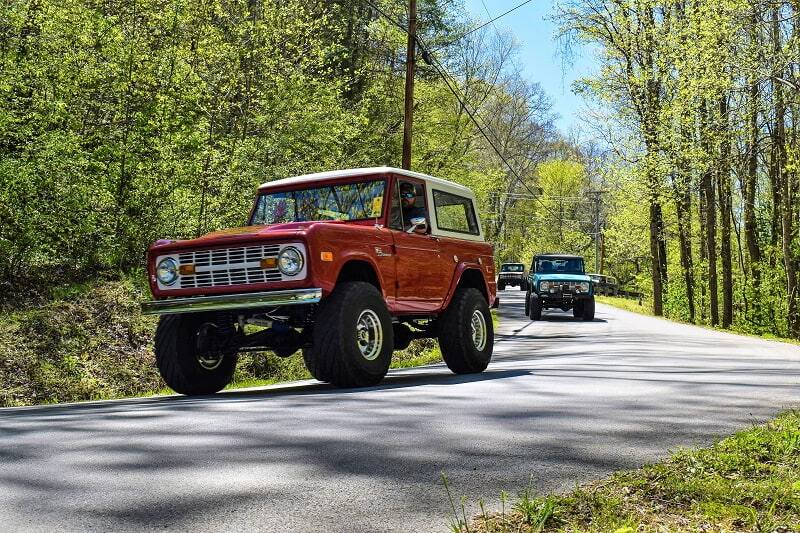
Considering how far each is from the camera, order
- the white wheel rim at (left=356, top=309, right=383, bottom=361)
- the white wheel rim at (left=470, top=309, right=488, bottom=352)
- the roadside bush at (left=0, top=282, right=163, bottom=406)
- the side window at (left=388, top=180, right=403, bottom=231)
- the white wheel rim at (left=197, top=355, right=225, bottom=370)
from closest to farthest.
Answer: the white wheel rim at (left=356, top=309, right=383, bottom=361) < the white wheel rim at (left=197, top=355, right=225, bottom=370) < the side window at (left=388, top=180, right=403, bottom=231) < the white wheel rim at (left=470, top=309, right=488, bottom=352) < the roadside bush at (left=0, top=282, right=163, bottom=406)

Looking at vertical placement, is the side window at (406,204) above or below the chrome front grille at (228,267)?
above

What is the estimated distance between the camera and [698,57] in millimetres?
23141

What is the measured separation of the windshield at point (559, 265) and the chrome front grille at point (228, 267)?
22939 millimetres

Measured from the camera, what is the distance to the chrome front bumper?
26.3 feet

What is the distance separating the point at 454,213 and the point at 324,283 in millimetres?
3282

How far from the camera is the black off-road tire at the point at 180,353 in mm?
8969

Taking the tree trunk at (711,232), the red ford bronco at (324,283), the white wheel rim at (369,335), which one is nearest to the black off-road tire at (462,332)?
the red ford bronco at (324,283)

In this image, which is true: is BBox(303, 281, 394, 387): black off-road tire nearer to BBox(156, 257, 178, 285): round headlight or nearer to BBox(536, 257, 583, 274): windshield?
BBox(156, 257, 178, 285): round headlight

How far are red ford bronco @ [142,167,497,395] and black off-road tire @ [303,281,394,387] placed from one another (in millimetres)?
12

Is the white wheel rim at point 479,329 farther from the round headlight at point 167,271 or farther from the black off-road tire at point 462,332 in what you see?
the round headlight at point 167,271

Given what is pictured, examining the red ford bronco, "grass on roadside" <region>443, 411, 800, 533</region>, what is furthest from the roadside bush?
"grass on roadside" <region>443, 411, 800, 533</region>

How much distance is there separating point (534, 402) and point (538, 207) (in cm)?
7812

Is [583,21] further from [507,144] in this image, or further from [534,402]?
[534,402]

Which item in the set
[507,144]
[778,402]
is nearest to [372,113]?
[778,402]
